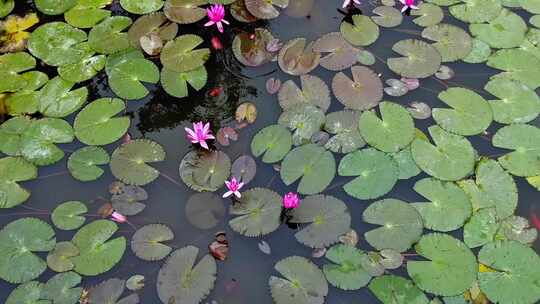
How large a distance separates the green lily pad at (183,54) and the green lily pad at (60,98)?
705 mm

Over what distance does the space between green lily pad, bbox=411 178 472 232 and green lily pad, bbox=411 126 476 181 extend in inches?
3.1

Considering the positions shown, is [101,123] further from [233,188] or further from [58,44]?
[233,188]

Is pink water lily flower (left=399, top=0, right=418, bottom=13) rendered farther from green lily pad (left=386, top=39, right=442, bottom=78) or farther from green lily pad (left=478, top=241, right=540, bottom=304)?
green lily pad (left=478, top=241, right=540, bottom=304)

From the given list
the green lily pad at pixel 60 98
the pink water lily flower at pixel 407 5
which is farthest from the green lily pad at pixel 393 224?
the green lily pad at pixel 60 98

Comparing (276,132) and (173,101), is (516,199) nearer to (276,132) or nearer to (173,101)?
(276,132)

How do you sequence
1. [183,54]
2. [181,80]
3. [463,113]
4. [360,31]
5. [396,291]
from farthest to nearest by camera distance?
[360,31]
[183,54]
[181,80]
[463,113]
[396,291]

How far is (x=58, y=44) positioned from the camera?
427 centimetres

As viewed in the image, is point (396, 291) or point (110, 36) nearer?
point (396, 291)

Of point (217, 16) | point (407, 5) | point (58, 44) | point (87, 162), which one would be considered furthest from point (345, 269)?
point (58, 44)

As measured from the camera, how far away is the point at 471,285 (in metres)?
3.10

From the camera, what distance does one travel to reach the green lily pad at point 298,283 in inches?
122

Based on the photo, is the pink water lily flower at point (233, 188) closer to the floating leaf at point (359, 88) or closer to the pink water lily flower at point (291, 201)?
the pink water lily flower at point (291, 201)

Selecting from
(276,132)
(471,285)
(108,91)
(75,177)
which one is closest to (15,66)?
(108,91)

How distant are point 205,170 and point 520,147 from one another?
2.26 m
